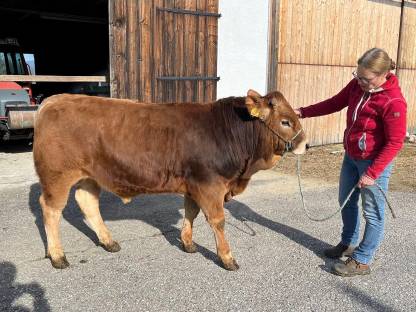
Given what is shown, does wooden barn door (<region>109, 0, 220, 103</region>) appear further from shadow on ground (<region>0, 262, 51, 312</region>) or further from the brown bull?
shadow on ground (<region>0, 262, 51, 312</region>)

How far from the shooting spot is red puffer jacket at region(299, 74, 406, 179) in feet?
10.2

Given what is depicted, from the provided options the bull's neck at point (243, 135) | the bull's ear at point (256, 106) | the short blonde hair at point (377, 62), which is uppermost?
the short blonde hair at point (377, 62)

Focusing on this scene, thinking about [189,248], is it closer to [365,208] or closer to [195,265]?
[195,265]

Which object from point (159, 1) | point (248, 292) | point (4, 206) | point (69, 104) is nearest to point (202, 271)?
point (248, 292)

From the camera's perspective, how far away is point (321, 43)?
9.78 meters

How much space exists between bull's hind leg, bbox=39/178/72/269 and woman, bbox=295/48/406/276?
2316 millimetres

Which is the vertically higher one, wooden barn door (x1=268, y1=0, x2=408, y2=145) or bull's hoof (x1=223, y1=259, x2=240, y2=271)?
wooden barn door (x1=268, y1=0, x2=408, y2=145)

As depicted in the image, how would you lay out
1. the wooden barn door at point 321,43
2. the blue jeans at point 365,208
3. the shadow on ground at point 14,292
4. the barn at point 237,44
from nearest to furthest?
the shadow on ground at point 14,292
the blue jeans at point 365,208
the barn at point 237,44
the wooden barn door at point 321,43

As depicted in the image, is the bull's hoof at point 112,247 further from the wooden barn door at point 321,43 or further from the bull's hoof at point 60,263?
the wooden barn door at point 321,43

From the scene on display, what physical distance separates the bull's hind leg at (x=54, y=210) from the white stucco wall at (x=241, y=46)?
5.21 m

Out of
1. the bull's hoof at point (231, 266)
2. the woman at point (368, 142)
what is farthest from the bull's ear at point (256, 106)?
the bull's hoof at point (231, 266)

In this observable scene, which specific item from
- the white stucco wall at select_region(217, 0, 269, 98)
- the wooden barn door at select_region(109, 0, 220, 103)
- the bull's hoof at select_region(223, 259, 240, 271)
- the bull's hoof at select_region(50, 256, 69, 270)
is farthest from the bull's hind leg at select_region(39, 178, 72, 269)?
the white stucco wall at select_region(217, 0, 269, 98)

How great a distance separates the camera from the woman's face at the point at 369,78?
3.12 metres

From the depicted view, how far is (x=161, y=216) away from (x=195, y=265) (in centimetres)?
140
